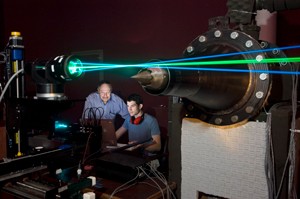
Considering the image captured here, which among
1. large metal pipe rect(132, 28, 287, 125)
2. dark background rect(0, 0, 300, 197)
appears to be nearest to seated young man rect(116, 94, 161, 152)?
dark background rect(0, 0, 300, 197)

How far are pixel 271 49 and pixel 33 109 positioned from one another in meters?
1.19

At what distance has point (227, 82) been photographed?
2.28 feet

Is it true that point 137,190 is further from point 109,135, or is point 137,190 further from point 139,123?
Result: point 139,123

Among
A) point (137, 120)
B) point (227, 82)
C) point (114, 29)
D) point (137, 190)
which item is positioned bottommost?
point (137, 190)

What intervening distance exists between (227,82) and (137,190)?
1.12 m

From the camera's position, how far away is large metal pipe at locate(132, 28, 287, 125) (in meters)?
0.67

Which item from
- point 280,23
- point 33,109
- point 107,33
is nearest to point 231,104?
point 33,109

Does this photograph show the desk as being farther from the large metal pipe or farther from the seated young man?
the seated young man

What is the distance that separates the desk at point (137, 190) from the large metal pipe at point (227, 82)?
0.94 metres

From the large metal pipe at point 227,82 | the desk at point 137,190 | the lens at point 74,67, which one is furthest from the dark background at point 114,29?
the large metal pipe at point 227,82

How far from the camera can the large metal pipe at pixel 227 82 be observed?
2.19ft

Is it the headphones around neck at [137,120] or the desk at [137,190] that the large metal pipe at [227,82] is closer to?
the desk at [137,190]

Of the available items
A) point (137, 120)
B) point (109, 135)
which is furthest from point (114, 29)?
point (109, 135)

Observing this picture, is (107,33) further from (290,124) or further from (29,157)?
(290,124)
